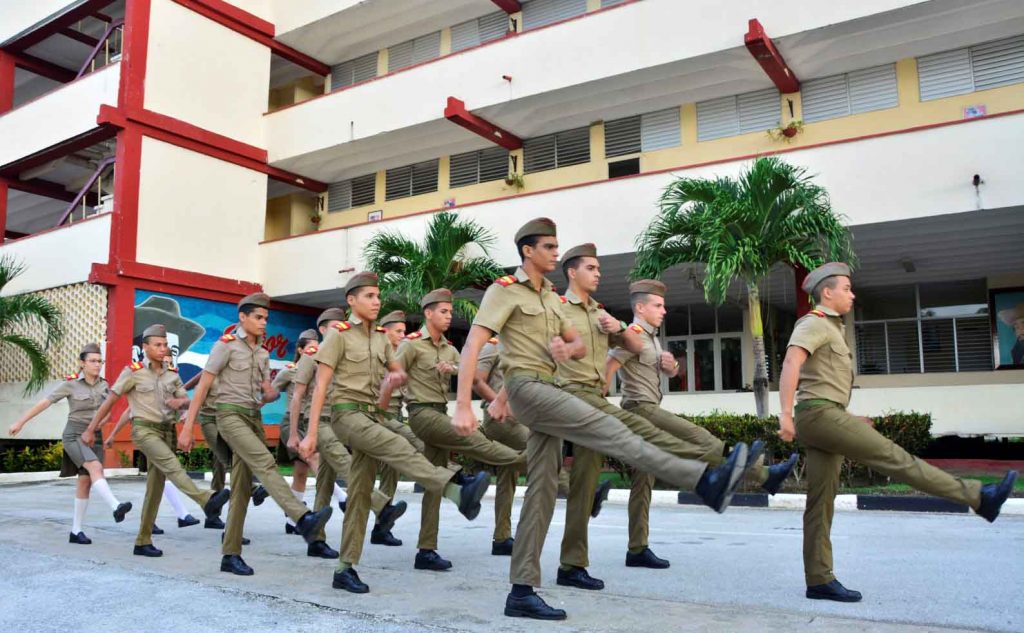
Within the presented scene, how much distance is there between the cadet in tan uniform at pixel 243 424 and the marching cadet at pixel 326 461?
0.27 m

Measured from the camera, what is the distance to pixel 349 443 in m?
5.43

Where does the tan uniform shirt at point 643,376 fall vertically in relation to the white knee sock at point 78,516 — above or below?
above

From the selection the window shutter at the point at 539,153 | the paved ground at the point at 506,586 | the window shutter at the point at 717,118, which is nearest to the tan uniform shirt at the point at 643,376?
the paved ground at the point at 506,586

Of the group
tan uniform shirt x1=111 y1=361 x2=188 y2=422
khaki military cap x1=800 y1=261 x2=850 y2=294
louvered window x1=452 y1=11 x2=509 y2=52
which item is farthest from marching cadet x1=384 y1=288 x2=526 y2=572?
louvered window x1=452 y1=11 x2=509 y2=52

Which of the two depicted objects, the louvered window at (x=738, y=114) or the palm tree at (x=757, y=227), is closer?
the palm tree at (x=757, y=227)

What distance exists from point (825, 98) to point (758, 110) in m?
1.27

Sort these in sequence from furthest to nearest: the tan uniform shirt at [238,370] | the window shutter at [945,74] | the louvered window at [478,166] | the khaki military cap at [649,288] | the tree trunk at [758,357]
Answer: the louvered window at [478,166] < the window shutter at [945,74] < the tree trunk at [758,357] < the khaki military cap at [649,288] < the tan uniform shirt at [238,370]

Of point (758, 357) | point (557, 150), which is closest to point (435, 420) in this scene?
point (758, 357)

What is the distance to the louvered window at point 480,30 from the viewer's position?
20484 millimetres

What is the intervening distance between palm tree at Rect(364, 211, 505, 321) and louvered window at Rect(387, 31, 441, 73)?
21.4 feet

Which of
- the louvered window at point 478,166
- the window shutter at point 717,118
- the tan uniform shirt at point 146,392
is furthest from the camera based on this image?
the louvered window at point 478,166

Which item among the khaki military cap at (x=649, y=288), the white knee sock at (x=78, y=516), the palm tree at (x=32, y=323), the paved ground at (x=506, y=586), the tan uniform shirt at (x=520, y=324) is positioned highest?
the palm tree at (x=32, y=323)

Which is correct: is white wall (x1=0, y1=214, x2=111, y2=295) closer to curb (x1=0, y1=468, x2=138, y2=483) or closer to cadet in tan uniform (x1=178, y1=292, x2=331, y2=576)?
curb (x1=0, y1=468, x2=138, y2=483)

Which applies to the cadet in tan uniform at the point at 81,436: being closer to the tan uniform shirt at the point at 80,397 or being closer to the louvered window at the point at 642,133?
the tan uniform shirt at the point at 80,397
